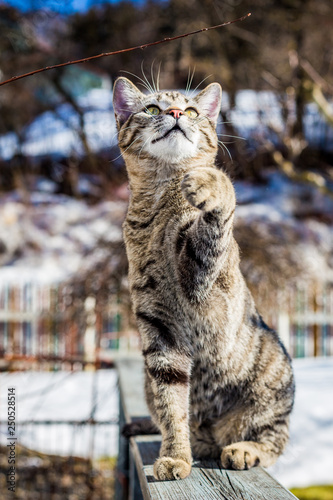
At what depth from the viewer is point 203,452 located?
1737 mm

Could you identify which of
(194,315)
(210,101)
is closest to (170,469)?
(194,315)

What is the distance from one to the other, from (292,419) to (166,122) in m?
3.38

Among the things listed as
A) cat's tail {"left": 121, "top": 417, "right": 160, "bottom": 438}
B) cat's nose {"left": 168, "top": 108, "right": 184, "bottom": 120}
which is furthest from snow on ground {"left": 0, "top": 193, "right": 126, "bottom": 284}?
cat's nose {"left": 168, "top": 108, "right": 184, "bottom": 120}

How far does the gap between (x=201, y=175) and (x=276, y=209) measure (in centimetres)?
1049

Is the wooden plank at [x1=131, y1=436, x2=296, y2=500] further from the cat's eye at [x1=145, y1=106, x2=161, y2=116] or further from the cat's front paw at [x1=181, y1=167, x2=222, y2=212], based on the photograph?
the cat's eye at [x1=145, y1=106, x2=161, y2=116]

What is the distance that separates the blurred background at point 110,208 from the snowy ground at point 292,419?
0.05ft

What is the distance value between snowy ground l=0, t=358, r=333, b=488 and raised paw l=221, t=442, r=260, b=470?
4.24ft

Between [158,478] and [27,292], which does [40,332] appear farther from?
[158,478]

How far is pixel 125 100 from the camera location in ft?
6.38

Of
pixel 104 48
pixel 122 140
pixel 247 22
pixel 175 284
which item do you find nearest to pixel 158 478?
pixel 175 284

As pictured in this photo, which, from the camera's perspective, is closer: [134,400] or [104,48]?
[134,400]

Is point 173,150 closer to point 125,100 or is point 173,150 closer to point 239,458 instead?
point 125,100

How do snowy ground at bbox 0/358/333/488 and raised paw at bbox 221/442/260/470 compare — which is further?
snowy ground at bbox 0/358/333/488

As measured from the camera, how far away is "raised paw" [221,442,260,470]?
4.94 feet
